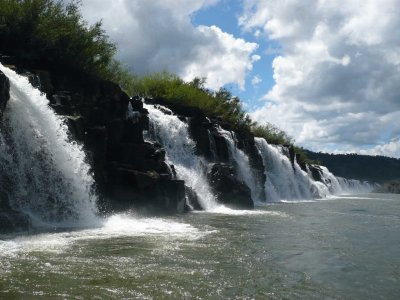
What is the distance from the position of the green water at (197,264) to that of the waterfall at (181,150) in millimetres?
13520

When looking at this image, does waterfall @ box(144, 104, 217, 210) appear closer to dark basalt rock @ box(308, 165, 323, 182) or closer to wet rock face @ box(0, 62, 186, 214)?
wet rock face @ box(0, 62, 186, 214)

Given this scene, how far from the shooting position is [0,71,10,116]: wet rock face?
18672 mm

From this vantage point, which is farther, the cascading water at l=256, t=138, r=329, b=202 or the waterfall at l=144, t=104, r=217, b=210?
the cascading water at l=256, t=138, r=329, b=202

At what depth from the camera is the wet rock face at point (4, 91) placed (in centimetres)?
1867

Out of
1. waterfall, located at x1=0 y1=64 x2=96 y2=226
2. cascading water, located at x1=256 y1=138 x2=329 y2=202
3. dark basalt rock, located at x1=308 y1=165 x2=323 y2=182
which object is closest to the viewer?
waterfall, located at x1=0 y1=64 x2=96 y2=226

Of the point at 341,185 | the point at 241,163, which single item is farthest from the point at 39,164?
the point at 341,185

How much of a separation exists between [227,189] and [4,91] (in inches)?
742

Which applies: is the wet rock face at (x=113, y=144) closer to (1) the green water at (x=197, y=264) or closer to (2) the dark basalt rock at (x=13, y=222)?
(1) the green water at (x=197, y=264)

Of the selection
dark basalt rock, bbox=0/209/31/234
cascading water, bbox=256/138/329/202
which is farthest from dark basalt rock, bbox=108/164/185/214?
cascading water, bbox=256/138/329/202

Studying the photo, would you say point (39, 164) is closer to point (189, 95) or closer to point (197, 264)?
point (197, 264)

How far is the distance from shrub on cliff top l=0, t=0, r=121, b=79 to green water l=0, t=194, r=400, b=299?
1488 cm

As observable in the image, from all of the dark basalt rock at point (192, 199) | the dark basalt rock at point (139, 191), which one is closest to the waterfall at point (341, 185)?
the dark basalt rock at point (192, 199)

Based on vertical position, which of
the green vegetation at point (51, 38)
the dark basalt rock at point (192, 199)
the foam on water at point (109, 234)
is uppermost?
the green vegetation at point (51, 38)

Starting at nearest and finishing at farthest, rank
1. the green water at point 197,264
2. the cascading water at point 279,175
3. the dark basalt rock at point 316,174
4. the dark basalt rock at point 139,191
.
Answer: the green water at point 197,264
the dark basalt rock at point 139,191
the cascading water at point 279,175
the dark basalt rock at point 316,174
